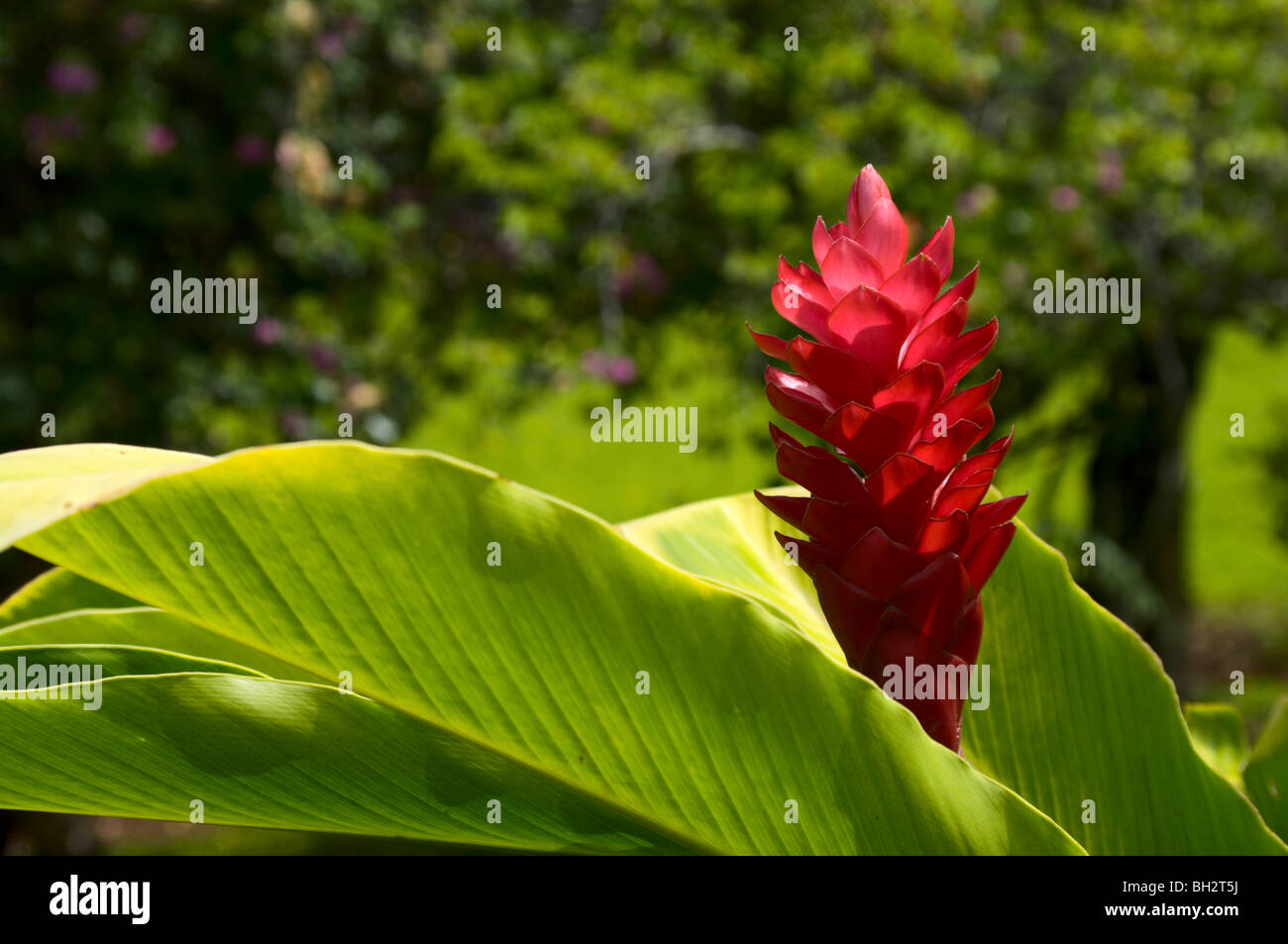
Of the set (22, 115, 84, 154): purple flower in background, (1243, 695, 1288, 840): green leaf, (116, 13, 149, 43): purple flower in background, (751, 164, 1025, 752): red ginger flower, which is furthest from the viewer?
(116, 13, 149, 43): purple flower in background

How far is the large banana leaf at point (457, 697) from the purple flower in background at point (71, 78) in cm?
365

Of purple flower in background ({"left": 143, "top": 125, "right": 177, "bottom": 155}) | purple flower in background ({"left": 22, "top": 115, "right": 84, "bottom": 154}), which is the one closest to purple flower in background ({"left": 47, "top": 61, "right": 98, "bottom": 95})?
purple flower in background ({"left": 22, "top": 115, "right": 84, "bottom": 154})

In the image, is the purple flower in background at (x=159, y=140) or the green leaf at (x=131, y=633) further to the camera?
the purple flower in background at (x=159, y=140)

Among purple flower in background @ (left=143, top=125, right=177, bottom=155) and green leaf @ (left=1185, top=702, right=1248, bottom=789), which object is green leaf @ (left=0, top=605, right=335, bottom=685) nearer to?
green leaf @ (left=1185, top=702, right=1248, bottom=789)

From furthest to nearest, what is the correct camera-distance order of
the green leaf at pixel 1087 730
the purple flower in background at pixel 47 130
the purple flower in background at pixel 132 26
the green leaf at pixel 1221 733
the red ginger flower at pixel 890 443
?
the purple flower in background at pixel 132 26 < the purple flower in background at pixel 47 130 < the green leaf at pixel 1221 733 < the green leaf at pixel 1087 730 < the red ginger flower at pixel 890 443

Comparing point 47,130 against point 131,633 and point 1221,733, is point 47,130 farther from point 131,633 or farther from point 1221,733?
point 1221,733

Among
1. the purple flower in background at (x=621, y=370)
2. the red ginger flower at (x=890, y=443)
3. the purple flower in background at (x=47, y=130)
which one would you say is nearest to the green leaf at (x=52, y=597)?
the red ginger flower at (x=890, y=443)

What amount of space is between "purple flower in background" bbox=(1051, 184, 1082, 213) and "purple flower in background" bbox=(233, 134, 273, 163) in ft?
8.63

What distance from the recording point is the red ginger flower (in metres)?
0.54

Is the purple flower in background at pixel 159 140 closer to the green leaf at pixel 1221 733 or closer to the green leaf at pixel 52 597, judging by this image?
the green leaf at pixel 52 597

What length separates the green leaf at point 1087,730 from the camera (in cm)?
71

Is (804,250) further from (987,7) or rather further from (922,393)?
(922,393)

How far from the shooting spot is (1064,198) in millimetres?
3785

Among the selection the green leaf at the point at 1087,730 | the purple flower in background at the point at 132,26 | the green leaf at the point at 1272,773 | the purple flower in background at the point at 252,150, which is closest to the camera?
the green leaf at the point at 1087,730
